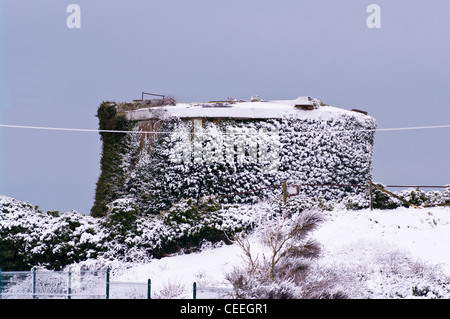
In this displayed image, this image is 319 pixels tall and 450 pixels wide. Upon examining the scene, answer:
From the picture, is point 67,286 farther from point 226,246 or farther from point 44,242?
point 226,246

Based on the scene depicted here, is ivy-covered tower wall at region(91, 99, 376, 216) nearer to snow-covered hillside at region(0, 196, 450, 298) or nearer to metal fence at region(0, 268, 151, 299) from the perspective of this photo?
snow-covered hillside at region(0, 196, 450, 298)

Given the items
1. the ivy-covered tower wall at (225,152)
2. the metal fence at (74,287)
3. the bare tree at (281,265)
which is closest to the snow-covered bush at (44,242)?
the ivy-covered tower wall at (225,152)

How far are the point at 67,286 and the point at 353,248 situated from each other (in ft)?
23.5

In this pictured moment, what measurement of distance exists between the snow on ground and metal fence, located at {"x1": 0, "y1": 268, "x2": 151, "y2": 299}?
82cm

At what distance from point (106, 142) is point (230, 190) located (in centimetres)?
518

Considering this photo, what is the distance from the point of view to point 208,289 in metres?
11.6

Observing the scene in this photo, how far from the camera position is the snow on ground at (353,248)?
1442 cm

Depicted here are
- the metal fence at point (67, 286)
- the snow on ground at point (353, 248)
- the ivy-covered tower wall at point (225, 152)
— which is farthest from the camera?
the ivy-covered tower wall at point (225, 152)

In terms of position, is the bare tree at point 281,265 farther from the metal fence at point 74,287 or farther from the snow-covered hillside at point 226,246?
the snow-covered hillside at point 226,246

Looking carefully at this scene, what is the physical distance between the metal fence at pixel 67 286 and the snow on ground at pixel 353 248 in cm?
82
